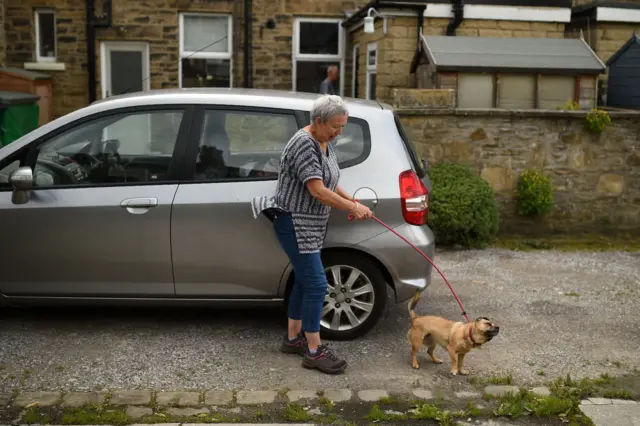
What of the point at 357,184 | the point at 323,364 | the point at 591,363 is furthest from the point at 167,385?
the point at 591,363

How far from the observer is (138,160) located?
21.0ft

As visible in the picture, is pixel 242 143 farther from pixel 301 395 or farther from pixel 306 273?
pixel 301 395

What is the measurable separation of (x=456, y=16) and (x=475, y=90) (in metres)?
2.22

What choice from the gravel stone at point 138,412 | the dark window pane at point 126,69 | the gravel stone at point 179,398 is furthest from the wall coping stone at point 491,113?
the dark window pane at point 126,69

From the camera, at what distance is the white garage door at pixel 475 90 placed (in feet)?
40.0

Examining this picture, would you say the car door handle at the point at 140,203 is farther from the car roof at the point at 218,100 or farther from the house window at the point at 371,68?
the house window at the point at 371,68

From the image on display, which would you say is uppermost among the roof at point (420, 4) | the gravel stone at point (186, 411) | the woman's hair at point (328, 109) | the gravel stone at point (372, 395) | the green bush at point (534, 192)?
the roof at point (420, 4)

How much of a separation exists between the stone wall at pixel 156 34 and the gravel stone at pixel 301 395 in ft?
36.9

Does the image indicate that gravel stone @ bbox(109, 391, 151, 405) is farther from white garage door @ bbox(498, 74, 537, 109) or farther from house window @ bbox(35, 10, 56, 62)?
house window @ bbox(35, 10, 56, 62)

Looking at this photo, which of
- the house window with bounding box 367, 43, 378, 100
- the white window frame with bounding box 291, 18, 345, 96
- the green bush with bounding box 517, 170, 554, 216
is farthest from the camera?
the white window frame with bounding box 291, 18, 345, 96

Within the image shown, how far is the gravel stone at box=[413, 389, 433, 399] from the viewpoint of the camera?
5.46 meters

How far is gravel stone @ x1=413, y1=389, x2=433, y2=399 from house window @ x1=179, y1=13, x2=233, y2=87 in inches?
448

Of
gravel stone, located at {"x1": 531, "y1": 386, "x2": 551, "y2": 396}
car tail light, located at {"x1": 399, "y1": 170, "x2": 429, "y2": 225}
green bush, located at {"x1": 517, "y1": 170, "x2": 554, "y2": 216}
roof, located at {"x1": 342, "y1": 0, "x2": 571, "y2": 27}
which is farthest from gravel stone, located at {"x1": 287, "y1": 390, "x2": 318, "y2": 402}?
roof, located at {"x1": 342, "y1": 0, "x2": 571, "y2": 27}

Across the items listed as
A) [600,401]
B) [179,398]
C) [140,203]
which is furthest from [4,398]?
[600,401]
